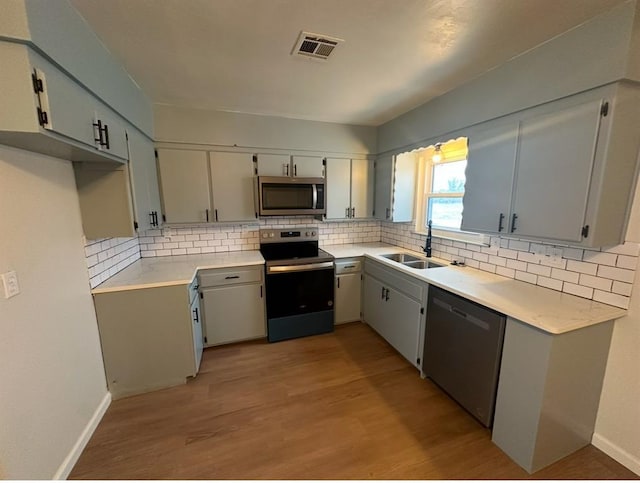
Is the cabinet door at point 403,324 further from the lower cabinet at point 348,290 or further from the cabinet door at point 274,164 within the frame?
the cabinet door at point 274,164

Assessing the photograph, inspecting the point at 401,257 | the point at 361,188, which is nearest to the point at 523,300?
the point at 401,257

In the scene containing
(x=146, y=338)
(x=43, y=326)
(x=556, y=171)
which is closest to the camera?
(x=43, y=326)

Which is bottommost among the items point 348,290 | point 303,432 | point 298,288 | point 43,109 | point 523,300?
point 303,432

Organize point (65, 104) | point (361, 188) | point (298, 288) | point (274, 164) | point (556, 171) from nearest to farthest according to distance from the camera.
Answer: point (65, 104)
point (556, 171)
point (298, 288)
point (274, 164)
point (361, 188)

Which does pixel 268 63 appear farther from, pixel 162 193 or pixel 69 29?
pixel 162 193

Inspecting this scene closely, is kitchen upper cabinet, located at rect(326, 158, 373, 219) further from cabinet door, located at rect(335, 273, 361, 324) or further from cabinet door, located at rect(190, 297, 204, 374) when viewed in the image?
cabinet door, located at rect(190, 297, 204, 374)

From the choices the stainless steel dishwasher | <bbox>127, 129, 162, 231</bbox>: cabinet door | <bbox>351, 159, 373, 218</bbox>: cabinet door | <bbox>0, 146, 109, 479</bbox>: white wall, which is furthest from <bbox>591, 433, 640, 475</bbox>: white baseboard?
<bbox>127, 129, 162, 231</bbox>: cabinet door

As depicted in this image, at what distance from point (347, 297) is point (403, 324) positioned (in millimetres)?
827

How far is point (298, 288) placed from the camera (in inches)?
112

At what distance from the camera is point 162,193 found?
265cm

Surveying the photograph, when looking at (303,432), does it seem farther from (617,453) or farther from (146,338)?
(617,453)

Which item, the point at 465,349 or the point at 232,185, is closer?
the point at 465,349

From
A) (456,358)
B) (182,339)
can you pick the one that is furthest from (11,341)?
(456,358)

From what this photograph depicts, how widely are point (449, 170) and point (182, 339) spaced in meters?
3.04
